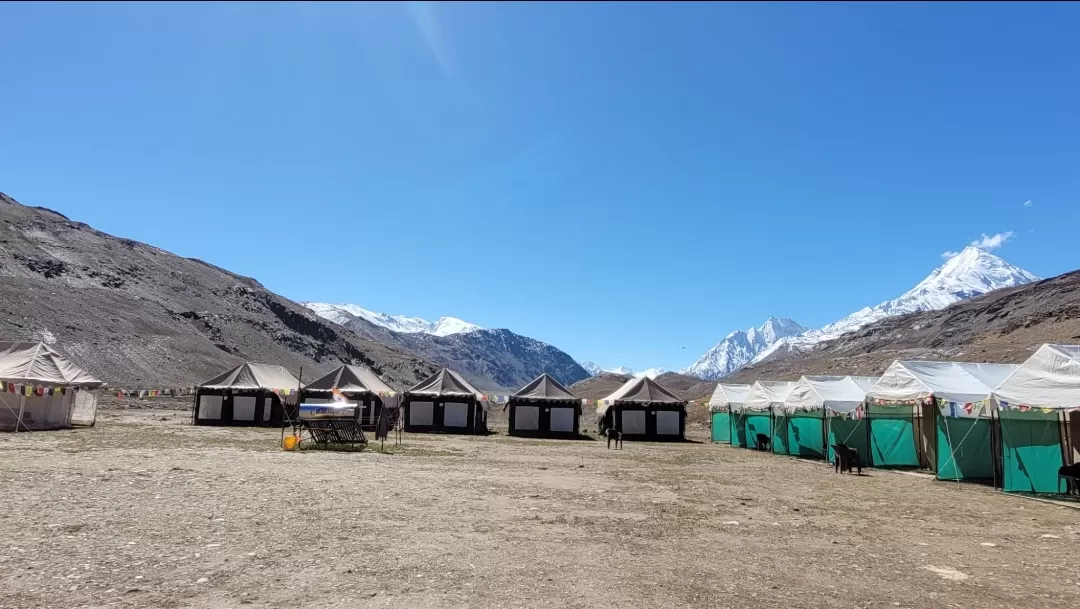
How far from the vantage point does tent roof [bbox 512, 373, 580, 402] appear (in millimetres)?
41906

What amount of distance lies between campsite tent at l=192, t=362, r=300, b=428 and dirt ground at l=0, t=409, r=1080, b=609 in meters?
24.7

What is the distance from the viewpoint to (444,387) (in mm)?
41812

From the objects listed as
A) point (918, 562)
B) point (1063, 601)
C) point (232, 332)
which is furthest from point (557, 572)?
point (232, 332)

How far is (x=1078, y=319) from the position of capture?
7519 cm

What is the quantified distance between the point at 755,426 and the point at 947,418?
1448 centimetres

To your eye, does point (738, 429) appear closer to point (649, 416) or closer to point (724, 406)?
point (724, 406)

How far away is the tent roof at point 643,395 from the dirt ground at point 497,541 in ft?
78.4

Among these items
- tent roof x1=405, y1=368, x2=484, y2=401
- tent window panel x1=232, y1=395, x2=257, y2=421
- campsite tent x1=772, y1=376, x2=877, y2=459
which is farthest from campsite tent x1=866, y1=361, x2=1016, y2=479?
tent window panel x1=232, y1=395, x2=257, y2=421

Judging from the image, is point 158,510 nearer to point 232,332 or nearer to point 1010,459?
point 1010,459

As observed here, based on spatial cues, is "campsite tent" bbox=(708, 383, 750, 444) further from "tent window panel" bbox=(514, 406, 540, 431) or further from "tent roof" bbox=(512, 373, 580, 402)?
"tent window panel" bbox=(514, 406, 540, 431)

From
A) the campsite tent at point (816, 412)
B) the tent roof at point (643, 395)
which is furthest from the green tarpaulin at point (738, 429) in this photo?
the campsite tent at point (816, 412)

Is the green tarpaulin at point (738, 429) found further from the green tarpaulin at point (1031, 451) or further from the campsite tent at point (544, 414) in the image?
the green tarpaulin at point (1031, 451)

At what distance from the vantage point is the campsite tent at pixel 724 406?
128ft

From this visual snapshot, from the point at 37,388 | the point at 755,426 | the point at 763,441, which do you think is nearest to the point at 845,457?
the point at 763,441
